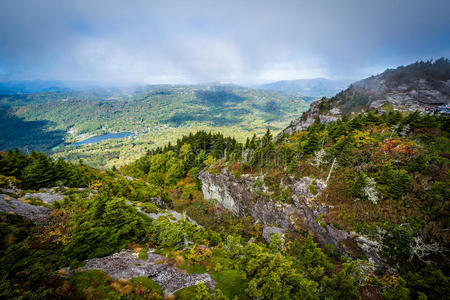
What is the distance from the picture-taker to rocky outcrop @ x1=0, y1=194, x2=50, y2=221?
55.2ft

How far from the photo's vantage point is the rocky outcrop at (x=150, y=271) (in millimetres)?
14352

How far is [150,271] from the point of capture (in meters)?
15.8

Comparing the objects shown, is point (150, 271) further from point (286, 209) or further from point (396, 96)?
point (396, 96)

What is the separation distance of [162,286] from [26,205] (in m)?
19.3

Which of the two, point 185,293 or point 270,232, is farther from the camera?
point 270,232

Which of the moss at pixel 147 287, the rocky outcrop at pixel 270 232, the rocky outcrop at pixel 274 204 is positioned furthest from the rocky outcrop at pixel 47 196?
the rocky outcrop at pixel 270 232

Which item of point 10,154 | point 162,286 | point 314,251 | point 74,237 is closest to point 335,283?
point 314,251

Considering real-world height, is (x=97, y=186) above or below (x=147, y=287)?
below

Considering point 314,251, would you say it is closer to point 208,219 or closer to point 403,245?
point 403,245

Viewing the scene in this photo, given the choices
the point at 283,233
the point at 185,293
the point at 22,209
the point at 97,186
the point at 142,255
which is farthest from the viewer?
the point at 97,186

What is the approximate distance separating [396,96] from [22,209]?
475 feet

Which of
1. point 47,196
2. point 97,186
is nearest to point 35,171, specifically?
point 47,196

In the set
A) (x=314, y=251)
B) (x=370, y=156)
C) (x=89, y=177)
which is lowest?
(x=89, y=177)

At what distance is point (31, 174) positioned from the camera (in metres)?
30.0
